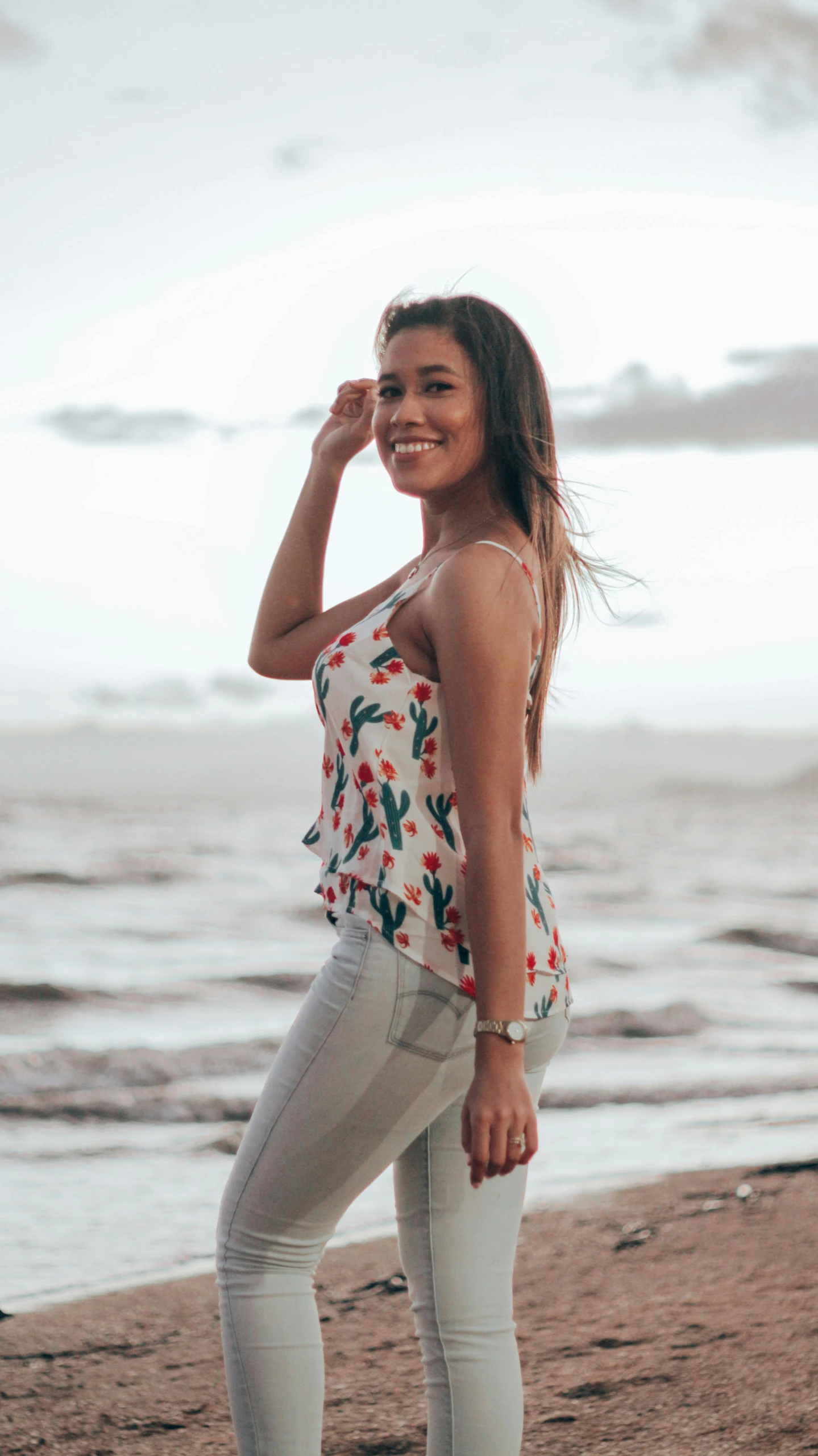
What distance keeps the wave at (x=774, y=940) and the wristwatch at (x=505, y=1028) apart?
10.5m

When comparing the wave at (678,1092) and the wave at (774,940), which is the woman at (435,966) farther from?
the wave at (774,940)

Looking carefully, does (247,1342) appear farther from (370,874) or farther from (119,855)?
(119,855)

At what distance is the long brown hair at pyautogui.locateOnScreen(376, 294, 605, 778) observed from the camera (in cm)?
180

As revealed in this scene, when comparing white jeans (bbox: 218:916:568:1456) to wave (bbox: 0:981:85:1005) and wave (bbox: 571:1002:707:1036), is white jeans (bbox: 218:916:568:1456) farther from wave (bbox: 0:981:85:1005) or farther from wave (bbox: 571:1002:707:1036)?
wave (bbox: 0:981:85:1005)

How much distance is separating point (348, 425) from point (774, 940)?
1083 cm

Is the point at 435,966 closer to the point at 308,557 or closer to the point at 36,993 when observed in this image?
the point at 308,557

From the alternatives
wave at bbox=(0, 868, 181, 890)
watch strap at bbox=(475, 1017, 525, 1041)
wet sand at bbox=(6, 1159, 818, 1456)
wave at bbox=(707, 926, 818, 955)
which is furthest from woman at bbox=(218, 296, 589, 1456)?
wave at bbox=(0, 868, 181, 890)

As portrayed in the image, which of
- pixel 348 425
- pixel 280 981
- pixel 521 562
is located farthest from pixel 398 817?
pixel 280 981

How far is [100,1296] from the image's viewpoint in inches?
133

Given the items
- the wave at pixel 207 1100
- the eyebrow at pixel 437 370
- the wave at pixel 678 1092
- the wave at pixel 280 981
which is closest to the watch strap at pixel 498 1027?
the eyebrow at pixel 437 370

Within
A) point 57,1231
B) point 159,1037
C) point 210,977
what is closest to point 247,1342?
point 57,1231

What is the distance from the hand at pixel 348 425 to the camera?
2.20 meters

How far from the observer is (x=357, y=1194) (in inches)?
65.3

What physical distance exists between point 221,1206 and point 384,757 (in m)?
0.63
